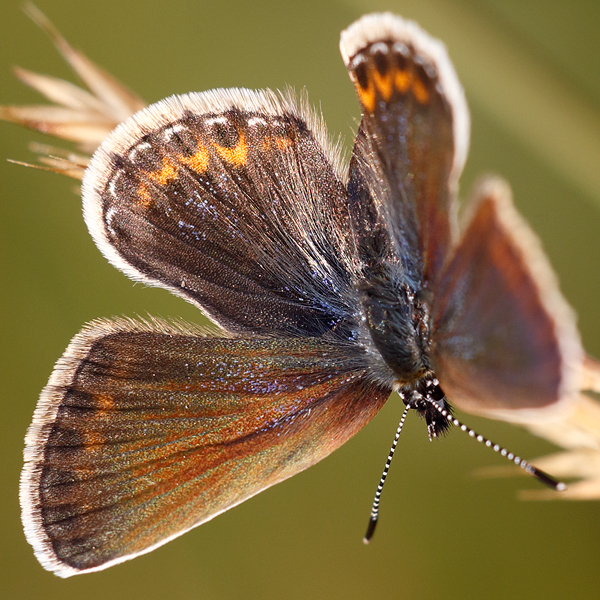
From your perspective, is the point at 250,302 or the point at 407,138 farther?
the point at 250,302

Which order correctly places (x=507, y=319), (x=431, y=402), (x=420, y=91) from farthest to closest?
(x=431, y=402) → (x=420, y=91) → (x=507, y=319)

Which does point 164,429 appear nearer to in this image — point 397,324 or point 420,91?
point 397,324

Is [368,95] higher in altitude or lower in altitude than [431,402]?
higher

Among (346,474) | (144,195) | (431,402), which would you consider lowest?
(346,474)

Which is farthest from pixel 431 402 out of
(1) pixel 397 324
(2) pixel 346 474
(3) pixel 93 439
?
(2) pixel 346 474

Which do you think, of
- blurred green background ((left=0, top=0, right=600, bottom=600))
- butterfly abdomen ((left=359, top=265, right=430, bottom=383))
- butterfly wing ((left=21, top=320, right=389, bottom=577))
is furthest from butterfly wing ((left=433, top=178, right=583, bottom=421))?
blurred green background ((left=0, top=0, right=600, bottom=600))

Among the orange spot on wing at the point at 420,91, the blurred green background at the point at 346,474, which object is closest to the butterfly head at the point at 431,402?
the orange spot on wing at the point at 420,91

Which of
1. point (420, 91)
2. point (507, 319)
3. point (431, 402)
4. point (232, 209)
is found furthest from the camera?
point (232, 209)

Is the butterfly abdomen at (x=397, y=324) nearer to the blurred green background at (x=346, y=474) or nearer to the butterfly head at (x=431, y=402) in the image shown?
the butterfly head at (x=431, y=402)
